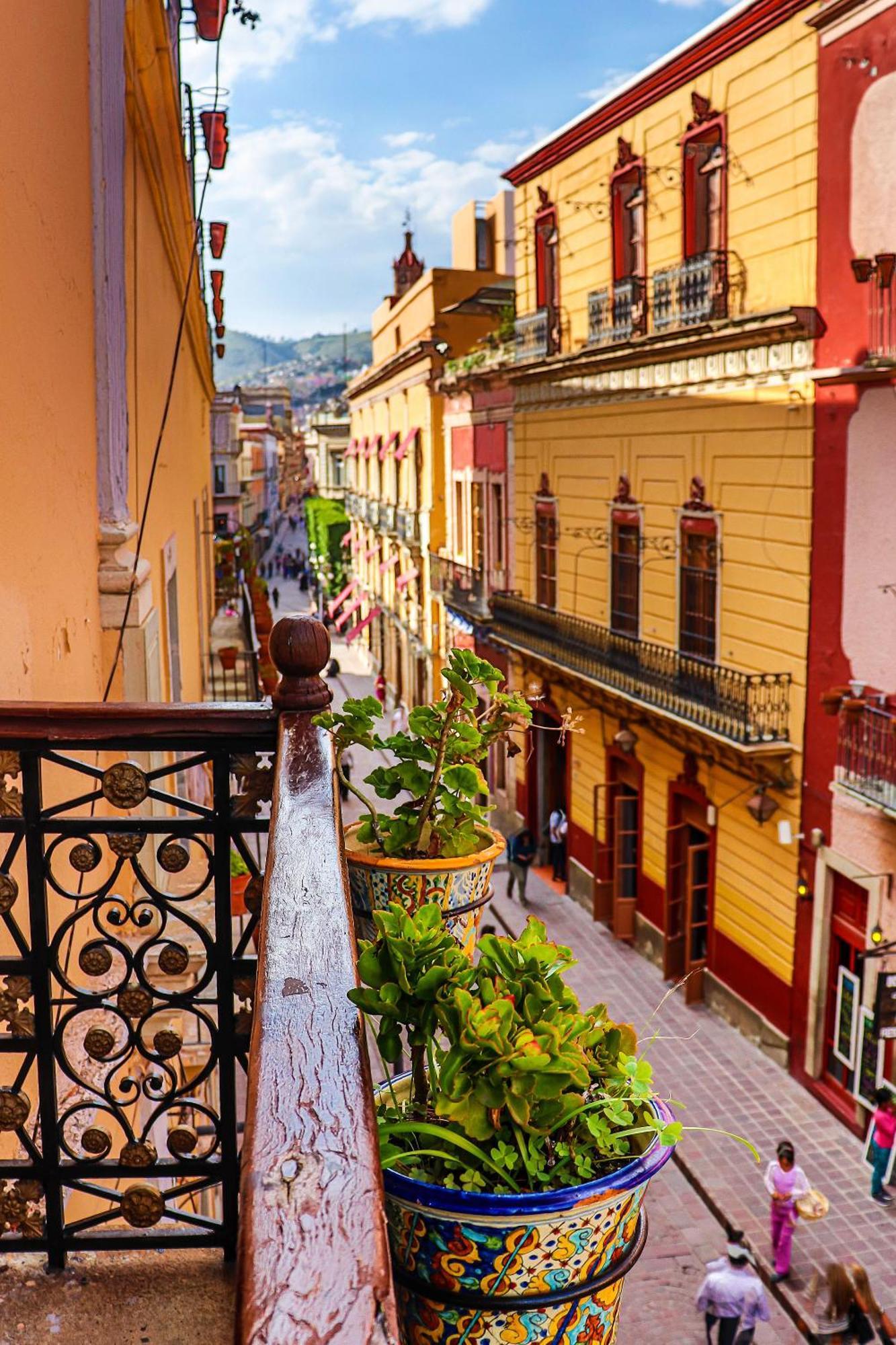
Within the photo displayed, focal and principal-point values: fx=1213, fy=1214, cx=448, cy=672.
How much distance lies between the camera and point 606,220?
52.0 ft

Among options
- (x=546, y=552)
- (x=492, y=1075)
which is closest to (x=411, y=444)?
(x=546, y=552)

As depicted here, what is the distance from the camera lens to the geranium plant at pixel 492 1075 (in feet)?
5.33

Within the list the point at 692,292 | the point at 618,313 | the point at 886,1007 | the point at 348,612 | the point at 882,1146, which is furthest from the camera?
the point at 348,612

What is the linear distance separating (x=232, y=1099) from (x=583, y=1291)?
133cm

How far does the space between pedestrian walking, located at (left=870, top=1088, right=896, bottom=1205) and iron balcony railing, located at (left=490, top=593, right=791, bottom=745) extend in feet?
11.7

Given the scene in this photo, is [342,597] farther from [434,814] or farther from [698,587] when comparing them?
[434,814]

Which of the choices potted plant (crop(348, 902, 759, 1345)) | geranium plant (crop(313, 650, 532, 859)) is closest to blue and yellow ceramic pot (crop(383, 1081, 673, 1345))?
potted plant (crop(348, 902, 759, 1345))

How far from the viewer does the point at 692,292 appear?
13.3 metres

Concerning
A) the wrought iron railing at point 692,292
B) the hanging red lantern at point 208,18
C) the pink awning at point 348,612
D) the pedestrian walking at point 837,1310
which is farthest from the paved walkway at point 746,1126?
the pink awning at point 348,612

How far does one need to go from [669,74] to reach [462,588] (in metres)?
10.4

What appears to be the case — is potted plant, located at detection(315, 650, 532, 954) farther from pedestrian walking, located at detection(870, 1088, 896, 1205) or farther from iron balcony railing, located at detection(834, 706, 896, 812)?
pedestrian walking, located at detection(870, 1088, 896, 1205)

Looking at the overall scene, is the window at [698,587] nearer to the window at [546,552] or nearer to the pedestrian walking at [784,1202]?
the window at [546,552]

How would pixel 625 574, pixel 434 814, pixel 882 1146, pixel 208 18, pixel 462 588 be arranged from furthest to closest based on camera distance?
pixel 462 588, pixel 625 574, pixel 882 1146, pixel 208 18, pixel 434 814

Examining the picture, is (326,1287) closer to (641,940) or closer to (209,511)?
(641,940)
